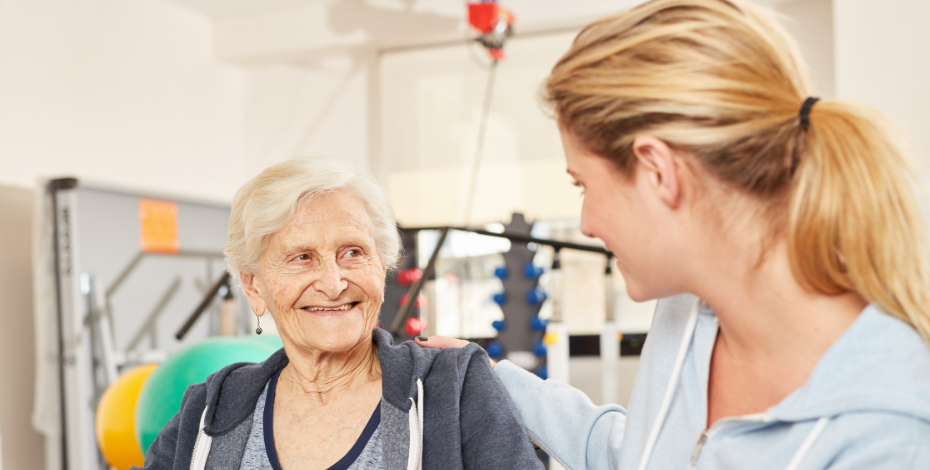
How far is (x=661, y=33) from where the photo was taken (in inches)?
32.6

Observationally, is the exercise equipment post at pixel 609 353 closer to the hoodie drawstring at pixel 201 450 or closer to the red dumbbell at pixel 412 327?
the red dumbbell at pixel 412 327

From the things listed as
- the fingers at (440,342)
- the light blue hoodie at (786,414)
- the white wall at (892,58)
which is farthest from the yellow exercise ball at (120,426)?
the white wall at (892,58)

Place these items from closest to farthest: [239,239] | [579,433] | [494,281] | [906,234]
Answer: [906,234]
[579,433]
[239,239]
[494,281]

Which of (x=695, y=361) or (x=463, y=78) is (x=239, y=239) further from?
(x=463, y=78)

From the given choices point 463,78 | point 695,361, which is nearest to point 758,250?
point 695,361

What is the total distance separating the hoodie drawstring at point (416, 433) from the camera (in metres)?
1.23

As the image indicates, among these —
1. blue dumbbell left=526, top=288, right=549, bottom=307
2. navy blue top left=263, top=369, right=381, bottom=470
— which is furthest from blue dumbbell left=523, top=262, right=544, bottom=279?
navy blue top left=263, top=369, right=381, bottom=470

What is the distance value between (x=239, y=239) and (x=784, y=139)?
1000 millimetres

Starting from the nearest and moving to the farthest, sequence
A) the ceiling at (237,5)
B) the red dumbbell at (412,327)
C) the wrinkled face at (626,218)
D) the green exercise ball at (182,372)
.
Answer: the wrinkled face at (626,218) < the green exercise ball at (182,372) < the red dumbbell at (412,327) < the ceiling at (237,5)

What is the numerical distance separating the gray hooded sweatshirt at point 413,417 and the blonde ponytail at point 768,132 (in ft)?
1.91

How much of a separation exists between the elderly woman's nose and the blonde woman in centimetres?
56

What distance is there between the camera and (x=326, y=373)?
1408 millimetres

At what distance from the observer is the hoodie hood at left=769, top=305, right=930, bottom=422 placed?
75 cm

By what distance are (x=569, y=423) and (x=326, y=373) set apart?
47 centimetres
